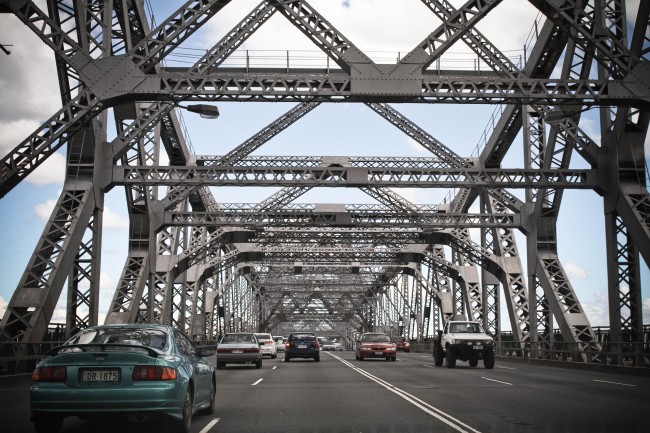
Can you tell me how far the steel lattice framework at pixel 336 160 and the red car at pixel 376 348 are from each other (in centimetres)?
626

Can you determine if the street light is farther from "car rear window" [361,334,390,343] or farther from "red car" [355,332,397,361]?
"car rear window" [361,334,390,343]

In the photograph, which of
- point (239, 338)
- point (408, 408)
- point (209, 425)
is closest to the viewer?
point (209, 425)

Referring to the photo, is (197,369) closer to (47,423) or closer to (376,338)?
(47,423)

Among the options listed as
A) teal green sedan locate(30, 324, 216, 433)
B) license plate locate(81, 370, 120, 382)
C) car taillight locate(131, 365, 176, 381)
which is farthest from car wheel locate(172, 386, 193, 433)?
license plate locate(81, 370, 120, 382)

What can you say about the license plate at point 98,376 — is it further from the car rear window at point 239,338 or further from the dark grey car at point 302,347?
the dark grey car at point 302,347

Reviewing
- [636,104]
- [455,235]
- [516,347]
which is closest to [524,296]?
[516,347]

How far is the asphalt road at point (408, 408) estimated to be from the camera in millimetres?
11352

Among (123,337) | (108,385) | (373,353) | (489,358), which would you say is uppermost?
(123,337)

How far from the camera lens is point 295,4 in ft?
71.5

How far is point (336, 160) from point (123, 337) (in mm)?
30784

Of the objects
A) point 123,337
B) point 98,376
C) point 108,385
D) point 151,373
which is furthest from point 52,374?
point 123,337

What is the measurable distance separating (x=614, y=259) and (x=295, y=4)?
15.3 meters

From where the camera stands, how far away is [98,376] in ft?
31.9

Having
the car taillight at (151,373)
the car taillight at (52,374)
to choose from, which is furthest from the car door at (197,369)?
the car taillight at (52,374)
